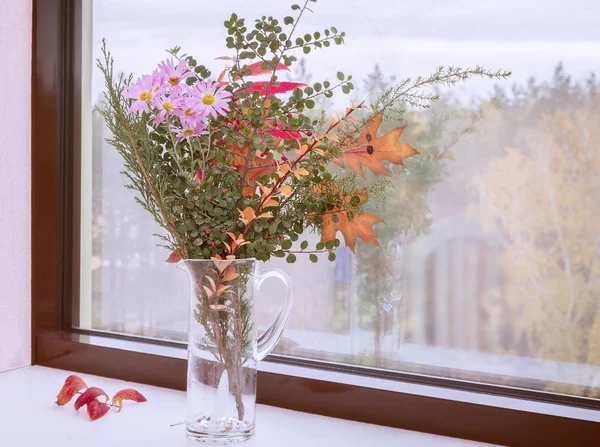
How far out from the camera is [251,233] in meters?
0.90

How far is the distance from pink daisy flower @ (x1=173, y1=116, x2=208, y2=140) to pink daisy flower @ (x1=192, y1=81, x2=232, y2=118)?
0.02 meters

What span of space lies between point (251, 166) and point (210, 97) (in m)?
0.12

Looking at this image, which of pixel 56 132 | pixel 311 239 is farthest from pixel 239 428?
pixel 56 132

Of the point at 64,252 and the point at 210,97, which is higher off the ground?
the point at 210,97

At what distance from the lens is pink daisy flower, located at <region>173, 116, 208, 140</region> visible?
0.85 metres

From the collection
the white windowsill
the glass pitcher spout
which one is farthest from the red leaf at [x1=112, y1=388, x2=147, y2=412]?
the glass pitcher spout

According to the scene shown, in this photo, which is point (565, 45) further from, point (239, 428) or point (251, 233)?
point (239, 428)

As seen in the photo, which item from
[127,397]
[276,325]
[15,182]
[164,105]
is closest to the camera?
[164,105]

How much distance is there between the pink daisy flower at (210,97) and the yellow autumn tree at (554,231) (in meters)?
0.44

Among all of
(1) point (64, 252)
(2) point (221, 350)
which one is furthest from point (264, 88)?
(1) point (64, 252)

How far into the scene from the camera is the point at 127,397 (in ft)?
3.53

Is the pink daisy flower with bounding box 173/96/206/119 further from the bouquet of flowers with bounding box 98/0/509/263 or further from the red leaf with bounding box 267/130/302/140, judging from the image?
the red leaf with bounding box 267/130/302/140

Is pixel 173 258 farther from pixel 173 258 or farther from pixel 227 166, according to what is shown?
pixel 227 166

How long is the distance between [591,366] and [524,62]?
475 millimetres
